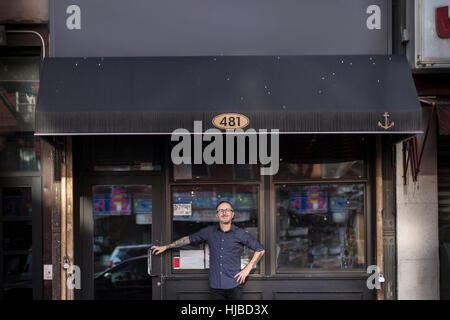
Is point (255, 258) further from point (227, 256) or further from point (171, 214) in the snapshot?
point (171, 214)

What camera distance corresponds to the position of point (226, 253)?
6.09 metres

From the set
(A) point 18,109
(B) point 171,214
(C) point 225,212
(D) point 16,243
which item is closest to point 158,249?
(B) point 171,214

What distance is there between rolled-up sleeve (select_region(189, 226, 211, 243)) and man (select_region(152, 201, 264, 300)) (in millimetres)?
66

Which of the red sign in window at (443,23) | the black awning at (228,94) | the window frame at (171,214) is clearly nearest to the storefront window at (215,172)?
the window frame at (171,214)

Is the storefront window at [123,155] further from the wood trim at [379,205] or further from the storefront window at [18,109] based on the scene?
the wood trim at [379,205]

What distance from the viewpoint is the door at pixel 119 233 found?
6.75 m

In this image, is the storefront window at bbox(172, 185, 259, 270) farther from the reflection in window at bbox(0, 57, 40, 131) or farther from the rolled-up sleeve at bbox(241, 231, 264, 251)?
the reflection in window at bbox(0, 57, 40, 131)

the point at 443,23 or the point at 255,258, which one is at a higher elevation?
the point at 443,23

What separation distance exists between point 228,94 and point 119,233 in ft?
8.99

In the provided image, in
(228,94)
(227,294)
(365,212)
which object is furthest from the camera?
(365,212)

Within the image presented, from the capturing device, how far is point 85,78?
595cm

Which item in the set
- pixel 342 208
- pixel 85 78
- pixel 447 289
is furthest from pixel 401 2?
pixel 85 78

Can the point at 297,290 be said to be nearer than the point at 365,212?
Yes

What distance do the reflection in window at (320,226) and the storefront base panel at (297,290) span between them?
23 centimetres
